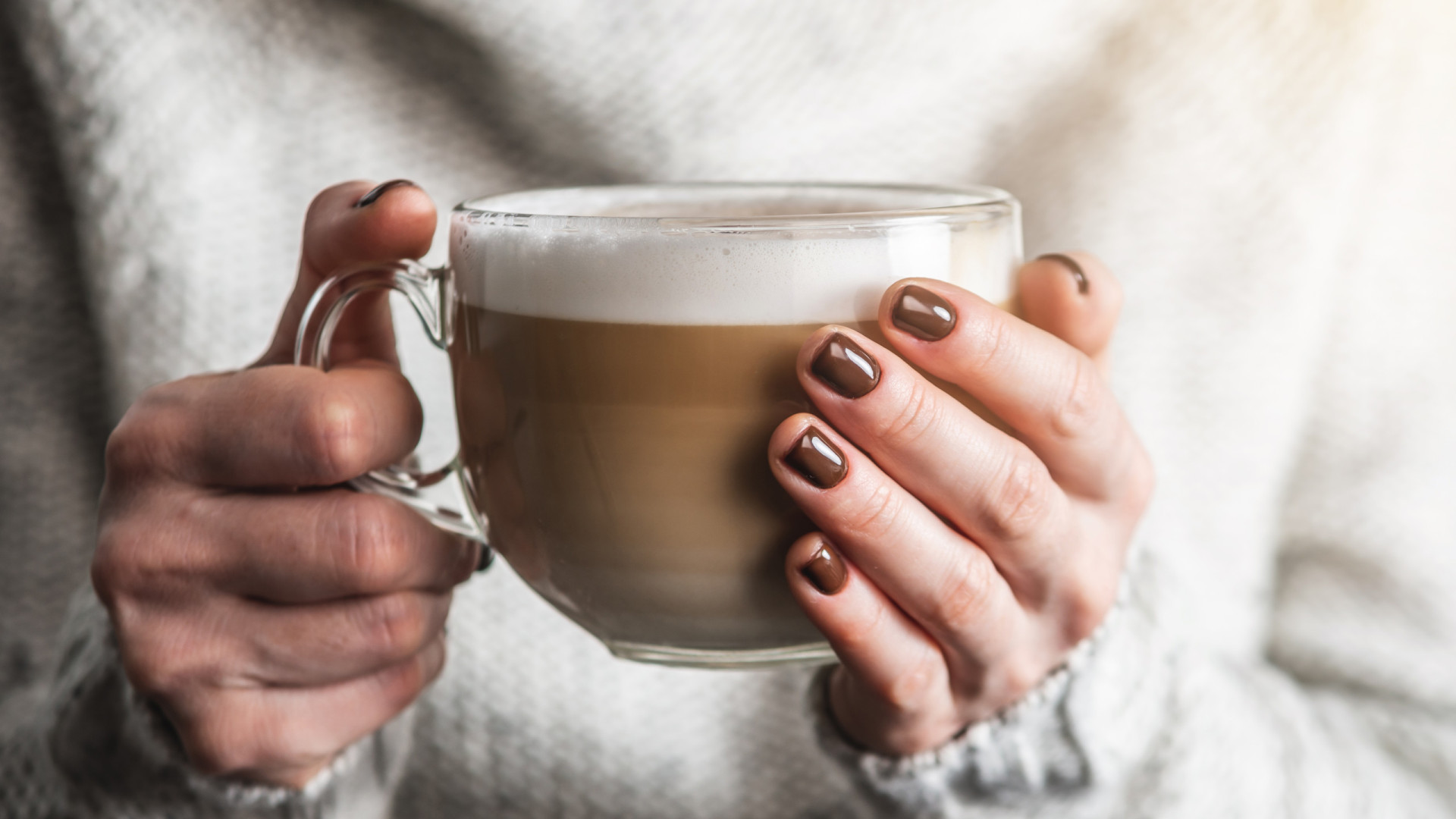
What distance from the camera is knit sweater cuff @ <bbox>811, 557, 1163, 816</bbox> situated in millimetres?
664

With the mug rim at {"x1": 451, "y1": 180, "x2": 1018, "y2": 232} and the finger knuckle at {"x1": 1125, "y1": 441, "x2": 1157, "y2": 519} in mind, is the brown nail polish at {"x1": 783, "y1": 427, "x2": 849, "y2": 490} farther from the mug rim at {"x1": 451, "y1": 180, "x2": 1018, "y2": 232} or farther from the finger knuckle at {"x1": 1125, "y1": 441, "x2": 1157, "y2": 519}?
the finger knuckle at {"x1": 1125, "y1": 441, "x2": 1157, "y2": 519}

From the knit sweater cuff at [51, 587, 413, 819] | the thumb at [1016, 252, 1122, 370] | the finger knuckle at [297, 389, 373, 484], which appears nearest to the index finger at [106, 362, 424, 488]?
the finger knuckle at [297, 389, 373, 484]

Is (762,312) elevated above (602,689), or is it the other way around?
(762,312)

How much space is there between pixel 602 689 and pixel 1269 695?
2.07 ft

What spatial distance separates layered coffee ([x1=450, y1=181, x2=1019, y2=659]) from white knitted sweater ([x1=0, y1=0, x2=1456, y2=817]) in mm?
513

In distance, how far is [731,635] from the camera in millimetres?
523

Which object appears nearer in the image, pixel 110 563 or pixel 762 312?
pixel 762 312

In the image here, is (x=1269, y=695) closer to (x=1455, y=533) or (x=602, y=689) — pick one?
(x=1455, y=533)

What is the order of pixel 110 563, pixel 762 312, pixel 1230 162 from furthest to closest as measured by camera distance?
pixel 1230 162
pixel 110 563
pixel 762 312

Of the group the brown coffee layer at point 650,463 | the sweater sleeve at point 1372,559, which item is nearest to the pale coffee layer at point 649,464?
the brown coffee layer at point 650,463

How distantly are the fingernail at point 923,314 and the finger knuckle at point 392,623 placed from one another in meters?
0.34

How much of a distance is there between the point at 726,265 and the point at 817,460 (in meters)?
0.09

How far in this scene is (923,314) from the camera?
448mm

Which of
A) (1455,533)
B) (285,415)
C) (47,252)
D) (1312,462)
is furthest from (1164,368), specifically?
(47,252)
